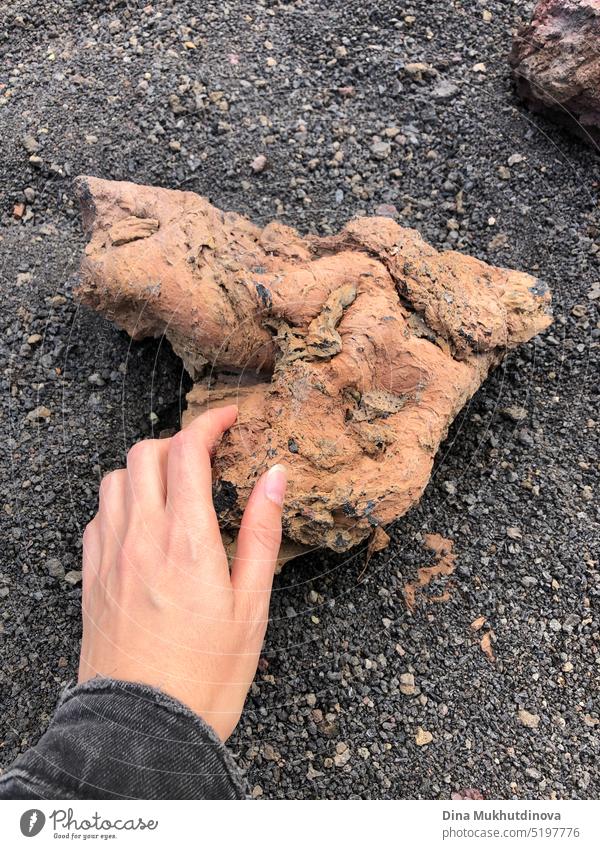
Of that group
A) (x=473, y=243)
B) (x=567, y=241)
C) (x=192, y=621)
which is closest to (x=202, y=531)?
(x=192, y=621)

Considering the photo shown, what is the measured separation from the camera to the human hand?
1325 mm

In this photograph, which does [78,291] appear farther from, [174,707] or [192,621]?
[174,707]

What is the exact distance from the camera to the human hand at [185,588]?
1.33 metres

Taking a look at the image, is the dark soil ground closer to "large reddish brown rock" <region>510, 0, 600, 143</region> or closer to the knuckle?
"large reddish brown rock" <region>510, 0, 600, 143</region>

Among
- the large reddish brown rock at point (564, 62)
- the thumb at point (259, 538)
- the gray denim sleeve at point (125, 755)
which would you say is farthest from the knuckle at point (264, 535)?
the large reddish brown rock at point (564, 62)

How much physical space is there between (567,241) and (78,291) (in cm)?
156

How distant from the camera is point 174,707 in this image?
1256 mm

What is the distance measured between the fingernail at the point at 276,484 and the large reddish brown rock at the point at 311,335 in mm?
43

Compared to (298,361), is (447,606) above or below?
below

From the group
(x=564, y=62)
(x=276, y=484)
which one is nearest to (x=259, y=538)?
(x=276, y=484)

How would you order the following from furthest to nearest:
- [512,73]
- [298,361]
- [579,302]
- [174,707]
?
1. [512,73]
2. [579,302]
3. [298,361]
4. [174,707]

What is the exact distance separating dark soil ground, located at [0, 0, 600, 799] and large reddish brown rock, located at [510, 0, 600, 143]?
0.07 m

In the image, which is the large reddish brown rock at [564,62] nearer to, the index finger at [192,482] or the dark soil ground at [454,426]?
the dark soil ground at [454,426]

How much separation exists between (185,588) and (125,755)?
317 millimetres
